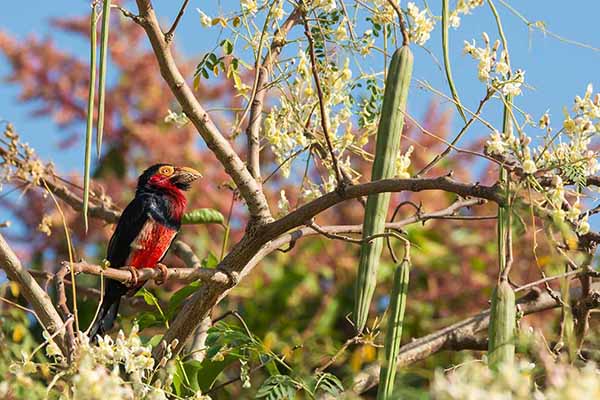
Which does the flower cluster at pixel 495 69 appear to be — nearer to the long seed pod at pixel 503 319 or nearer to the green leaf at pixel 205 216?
the long seed pod at pixel 503 319

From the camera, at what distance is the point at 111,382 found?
153cm

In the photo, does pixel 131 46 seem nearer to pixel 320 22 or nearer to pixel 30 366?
pixel 320 22

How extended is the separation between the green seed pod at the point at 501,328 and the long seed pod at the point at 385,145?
0.29 m

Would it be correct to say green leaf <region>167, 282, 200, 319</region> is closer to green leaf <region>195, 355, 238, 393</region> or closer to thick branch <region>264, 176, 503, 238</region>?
green leaf <region>195, 355, 238, 393</region>

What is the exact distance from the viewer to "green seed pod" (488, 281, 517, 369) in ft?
5.02

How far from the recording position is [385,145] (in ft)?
5.98

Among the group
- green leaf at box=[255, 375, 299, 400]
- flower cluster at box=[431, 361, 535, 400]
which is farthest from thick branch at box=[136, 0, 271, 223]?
flower cluster at box=[431, 361, 535, 400]

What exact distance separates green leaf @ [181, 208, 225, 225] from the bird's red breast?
17 cm

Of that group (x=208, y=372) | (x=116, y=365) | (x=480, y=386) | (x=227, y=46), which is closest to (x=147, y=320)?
(x=208, y=372)

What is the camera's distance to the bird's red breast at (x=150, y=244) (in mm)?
3354

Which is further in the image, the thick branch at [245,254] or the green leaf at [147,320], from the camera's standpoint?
the green leaf at [147,320]

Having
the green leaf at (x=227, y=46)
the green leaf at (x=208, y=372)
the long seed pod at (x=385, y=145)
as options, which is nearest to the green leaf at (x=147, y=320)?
the green leaf at (x=208, y=372)

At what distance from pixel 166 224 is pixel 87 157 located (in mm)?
1788

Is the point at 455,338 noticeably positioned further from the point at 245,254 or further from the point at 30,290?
the point at 30,290
